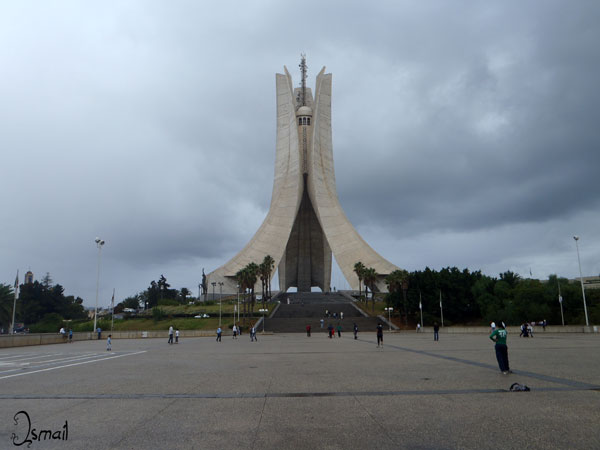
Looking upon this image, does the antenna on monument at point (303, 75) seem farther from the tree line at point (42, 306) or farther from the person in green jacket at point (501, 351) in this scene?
the person in green jacket at point (501, 351)

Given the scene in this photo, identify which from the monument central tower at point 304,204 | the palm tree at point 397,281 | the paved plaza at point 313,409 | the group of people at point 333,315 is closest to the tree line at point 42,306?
the monument central tower at point 304,204

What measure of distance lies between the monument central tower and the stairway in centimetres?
490

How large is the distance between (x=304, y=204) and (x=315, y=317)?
25.3 m

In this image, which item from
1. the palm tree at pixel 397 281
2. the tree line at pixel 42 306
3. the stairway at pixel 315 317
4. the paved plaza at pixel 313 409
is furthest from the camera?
the tree line at pixel 42 306

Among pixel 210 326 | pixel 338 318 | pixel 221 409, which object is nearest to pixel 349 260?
pixel 338 318

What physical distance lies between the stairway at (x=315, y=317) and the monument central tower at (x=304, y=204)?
4902 mm

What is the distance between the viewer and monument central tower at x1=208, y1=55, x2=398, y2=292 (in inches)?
1896

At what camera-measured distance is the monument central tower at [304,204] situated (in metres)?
48.2

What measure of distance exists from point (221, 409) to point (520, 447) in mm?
2712

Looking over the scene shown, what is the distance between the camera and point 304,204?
195ft

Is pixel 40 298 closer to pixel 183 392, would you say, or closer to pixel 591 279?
pixel 183 392

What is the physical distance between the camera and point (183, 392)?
562cm

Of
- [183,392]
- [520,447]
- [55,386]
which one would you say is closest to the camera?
[520,447]

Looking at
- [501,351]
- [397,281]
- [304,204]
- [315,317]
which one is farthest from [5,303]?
[501,351]
